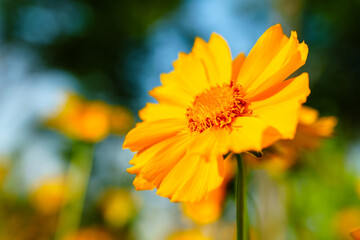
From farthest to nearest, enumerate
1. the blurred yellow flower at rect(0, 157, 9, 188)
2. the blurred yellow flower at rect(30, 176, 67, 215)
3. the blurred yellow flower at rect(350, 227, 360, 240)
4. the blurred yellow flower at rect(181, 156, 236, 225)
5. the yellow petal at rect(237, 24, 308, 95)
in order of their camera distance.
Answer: the blurred yellow flower at rect(0, 157, 9, 188) < the blurred yellow flower at rect(30, 176, 67, 215) < the blurred yellow flower at rect(181, 156, 236, 225) < the yellow petal at rect(237, 24, 308, 95) < the blurred yellow flower at rect(350, 227, 360, 240)

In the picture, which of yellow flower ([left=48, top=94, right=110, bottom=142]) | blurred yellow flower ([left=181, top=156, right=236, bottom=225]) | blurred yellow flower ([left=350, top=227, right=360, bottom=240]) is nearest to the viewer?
blurred yellow flower ([left=350, top=227, right=360, bottom=240])

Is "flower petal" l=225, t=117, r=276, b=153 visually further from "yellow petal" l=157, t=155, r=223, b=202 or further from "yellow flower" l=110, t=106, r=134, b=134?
"yellow flower" l=110, t=106, r=134, b=134

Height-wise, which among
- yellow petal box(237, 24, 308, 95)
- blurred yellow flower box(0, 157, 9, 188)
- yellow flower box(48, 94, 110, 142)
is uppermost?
blurred yellow flower box(0, 157, 9, 188)

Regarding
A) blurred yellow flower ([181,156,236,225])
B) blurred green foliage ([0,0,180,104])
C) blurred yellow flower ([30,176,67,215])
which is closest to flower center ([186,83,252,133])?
blurred yellow flower ([181,156,236,225])

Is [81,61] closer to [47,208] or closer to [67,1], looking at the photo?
[67,1]

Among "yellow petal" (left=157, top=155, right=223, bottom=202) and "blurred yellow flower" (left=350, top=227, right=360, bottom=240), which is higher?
"yellow petal" (left=157, top=155, right=223, bottom=202)

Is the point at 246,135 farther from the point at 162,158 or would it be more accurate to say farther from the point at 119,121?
the point at 119,121
